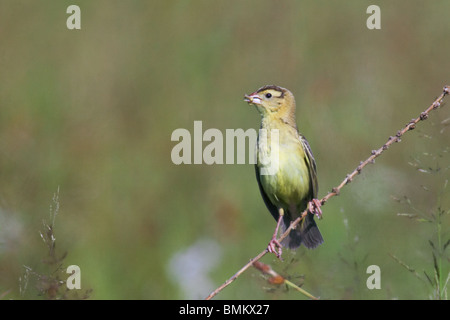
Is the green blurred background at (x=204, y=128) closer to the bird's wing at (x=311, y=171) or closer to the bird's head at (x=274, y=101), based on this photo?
the bird's wing at (x=311, y=171)


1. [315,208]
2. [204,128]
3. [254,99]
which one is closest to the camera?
[315,208]

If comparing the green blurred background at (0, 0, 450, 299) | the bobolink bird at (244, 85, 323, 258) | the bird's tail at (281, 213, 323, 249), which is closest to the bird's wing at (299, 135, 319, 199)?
the bobolink bird at (244, 85, 323, 258)

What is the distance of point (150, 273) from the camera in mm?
5887

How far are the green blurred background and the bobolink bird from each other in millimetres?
192

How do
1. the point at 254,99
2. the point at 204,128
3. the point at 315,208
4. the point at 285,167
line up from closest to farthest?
the point at 315,208 → the point at 285,167 → the point at 254,99 → the point at 204,128

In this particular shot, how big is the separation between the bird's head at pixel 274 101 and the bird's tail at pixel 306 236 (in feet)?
2.38

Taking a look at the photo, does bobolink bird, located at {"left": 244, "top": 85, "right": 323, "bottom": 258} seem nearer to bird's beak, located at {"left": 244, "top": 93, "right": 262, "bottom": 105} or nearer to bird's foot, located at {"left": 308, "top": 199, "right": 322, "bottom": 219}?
bird's beak, located at {"left": 244, "top": 93, "right": 262, "bottom": 105}

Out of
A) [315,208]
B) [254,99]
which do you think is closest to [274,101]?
[254,99]

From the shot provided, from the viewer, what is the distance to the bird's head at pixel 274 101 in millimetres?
5152

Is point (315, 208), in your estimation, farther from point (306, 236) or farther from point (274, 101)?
point (274, 101)

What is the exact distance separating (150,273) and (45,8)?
4305mm

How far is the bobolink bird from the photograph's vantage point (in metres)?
4.99

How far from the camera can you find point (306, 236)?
5008 millimetres

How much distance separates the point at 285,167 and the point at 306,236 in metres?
0.49
